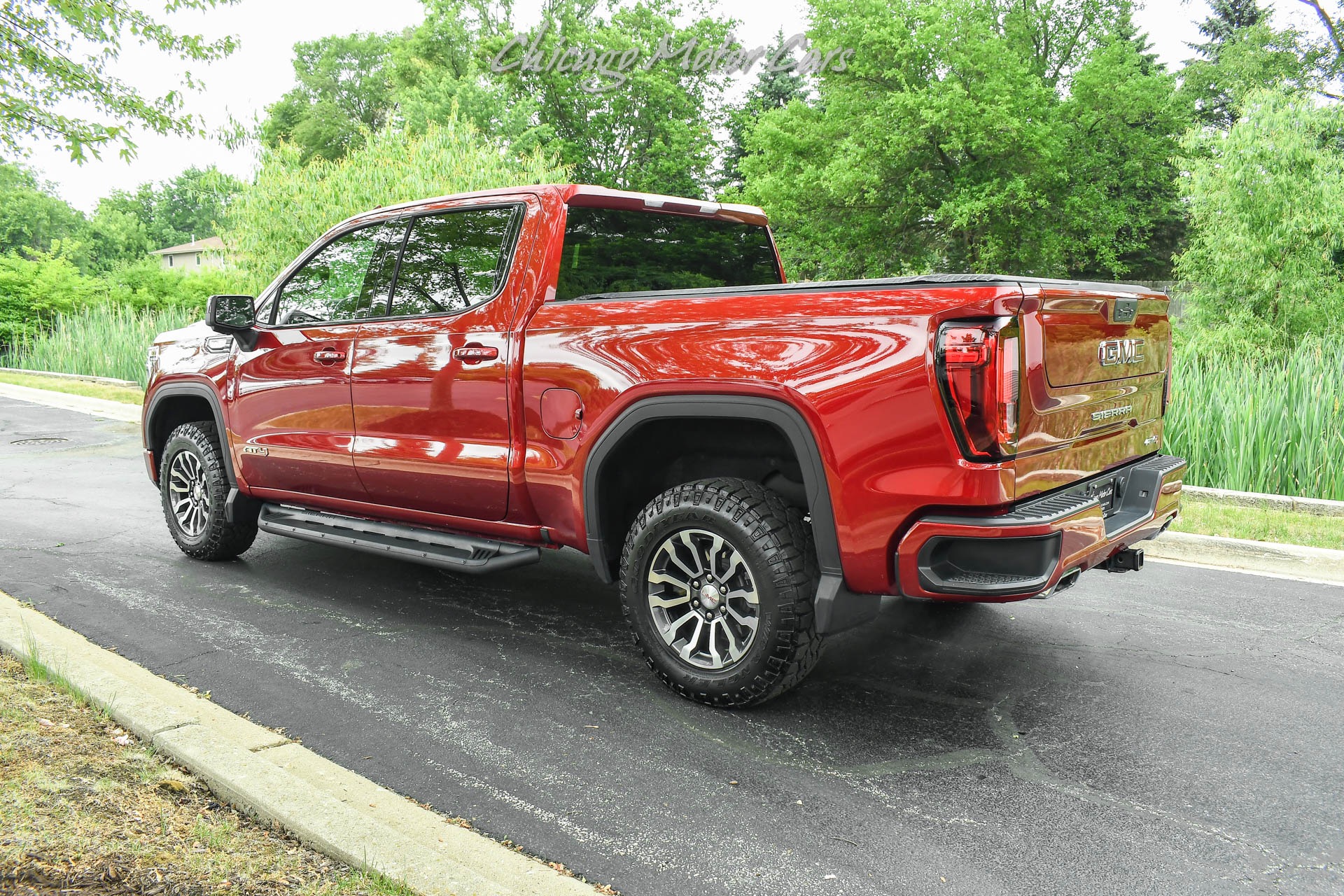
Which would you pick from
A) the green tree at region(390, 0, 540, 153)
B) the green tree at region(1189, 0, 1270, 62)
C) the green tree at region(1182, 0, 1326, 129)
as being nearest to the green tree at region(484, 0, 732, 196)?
the green tree at region(390, 0, 540, 153)

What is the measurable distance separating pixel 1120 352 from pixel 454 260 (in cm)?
291

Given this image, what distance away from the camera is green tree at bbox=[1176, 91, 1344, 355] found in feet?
47.4

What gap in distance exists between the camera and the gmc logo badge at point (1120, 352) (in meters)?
3.60

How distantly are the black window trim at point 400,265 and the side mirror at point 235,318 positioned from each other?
0.26 feet

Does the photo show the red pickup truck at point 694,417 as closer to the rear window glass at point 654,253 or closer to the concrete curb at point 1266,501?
the rear window glass at point 654,253

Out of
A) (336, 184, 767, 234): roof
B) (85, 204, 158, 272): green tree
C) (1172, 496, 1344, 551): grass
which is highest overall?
(85, 204, 158, 272): green tree

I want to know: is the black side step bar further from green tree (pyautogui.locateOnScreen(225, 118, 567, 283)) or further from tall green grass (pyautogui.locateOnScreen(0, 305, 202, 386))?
tall green grass (pyautogui.locateOnScreen(0, 305, 202, 386))

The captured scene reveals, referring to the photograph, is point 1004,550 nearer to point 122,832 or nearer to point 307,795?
point 307,795

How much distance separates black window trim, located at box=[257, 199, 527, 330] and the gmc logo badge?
244 centimetres

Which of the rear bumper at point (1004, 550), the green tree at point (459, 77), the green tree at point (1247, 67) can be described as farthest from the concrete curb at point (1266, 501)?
the green tree at point (1247, 67)

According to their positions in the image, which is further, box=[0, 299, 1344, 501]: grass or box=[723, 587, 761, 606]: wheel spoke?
box=[0, 299, 1344, 501]: grass

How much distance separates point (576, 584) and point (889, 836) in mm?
3037

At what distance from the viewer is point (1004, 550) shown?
123 inches

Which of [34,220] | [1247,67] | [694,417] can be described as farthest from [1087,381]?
[34,220]
